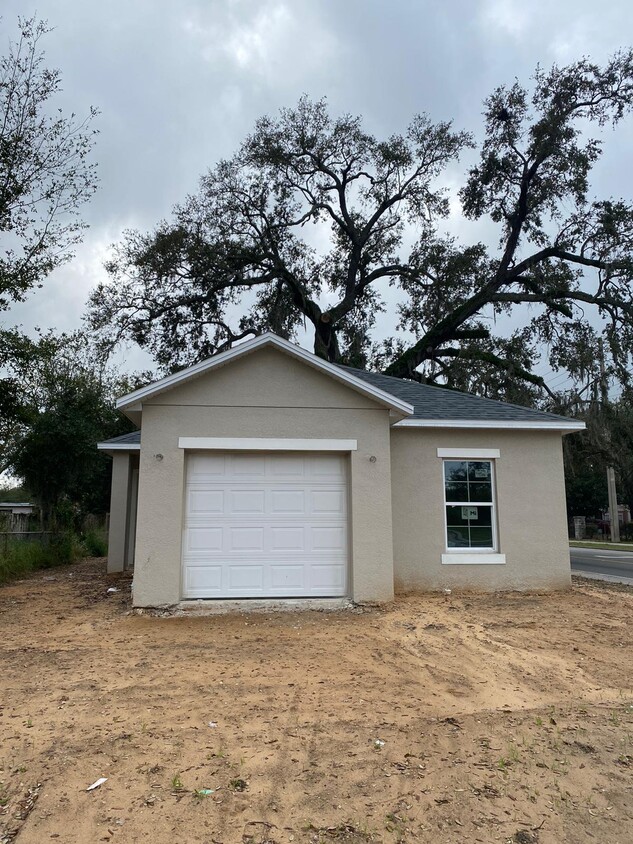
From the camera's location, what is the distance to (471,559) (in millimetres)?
11258

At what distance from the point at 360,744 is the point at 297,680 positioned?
1.60 m

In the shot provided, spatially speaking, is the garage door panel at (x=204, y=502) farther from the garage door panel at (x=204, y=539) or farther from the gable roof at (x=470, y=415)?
the gable roof at (x=470, y=415)

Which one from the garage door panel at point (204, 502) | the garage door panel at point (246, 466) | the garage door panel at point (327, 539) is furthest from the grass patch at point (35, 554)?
the garage door panel at point (327, 539)

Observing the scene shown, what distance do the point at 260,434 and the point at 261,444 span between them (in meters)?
0.17

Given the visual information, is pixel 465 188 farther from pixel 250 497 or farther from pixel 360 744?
pixel 360 744

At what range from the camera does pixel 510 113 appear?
76.9 ft

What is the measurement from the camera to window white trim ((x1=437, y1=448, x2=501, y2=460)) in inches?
452

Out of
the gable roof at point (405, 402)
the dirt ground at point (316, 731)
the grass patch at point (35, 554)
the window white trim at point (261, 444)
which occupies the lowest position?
the dirt ground at point (316, 731)

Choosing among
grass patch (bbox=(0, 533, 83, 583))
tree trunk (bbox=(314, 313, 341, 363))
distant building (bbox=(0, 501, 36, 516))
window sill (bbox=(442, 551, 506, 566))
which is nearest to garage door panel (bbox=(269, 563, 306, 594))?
window sill (bbox=(442, 551, 506, 566))

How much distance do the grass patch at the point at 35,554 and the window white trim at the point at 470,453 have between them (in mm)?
10088

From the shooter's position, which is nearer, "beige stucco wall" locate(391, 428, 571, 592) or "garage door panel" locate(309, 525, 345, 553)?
"garage door panel" locate(309, 525, 345, 553)

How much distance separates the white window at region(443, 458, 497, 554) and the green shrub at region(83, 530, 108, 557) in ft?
44.4

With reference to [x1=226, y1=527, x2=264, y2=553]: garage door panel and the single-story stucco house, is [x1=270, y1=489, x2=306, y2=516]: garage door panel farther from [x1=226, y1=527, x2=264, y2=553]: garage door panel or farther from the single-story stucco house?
[x1=226, y1=527, x2=264, y2=553]: garage door panel

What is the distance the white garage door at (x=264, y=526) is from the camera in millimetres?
9531
